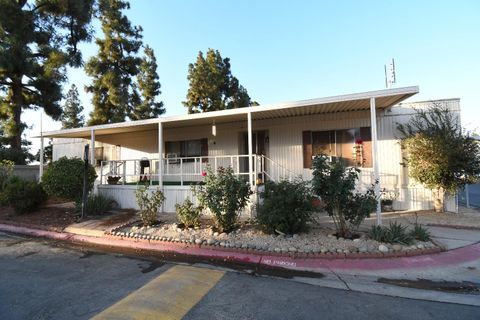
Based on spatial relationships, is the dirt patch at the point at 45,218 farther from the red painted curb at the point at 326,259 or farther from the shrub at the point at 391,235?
the shrub at the point at 391,235

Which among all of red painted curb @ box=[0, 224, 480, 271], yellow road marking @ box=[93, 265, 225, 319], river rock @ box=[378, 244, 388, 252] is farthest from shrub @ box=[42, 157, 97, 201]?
river rock @ box=[378, 244, 388, 252]

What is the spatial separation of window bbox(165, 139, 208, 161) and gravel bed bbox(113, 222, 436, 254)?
505 cm

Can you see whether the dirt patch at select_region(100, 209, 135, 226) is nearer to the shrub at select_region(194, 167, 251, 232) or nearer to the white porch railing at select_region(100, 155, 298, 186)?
the white porch railing at select_region(100, 155, 298, 186)

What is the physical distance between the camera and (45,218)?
8.86 m

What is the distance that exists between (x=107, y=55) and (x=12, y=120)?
688 centimetres

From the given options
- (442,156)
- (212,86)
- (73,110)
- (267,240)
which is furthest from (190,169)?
(73,110)

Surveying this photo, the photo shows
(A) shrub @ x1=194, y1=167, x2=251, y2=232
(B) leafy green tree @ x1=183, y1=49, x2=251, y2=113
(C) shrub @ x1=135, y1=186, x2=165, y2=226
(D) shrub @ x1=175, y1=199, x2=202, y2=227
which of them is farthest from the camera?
(B) leafy green tree @ x1=183, y1=49, x2=251, y2=113

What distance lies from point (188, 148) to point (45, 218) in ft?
18.5

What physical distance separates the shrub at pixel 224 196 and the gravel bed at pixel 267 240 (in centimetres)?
36

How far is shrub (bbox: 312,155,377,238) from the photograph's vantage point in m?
5.48

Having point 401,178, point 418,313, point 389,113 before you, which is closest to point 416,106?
point 389,113

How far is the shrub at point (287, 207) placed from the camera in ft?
19.1

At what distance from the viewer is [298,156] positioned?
33.4 feet

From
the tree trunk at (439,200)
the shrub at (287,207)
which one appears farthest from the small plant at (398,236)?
the tree trunk at (439,200)
